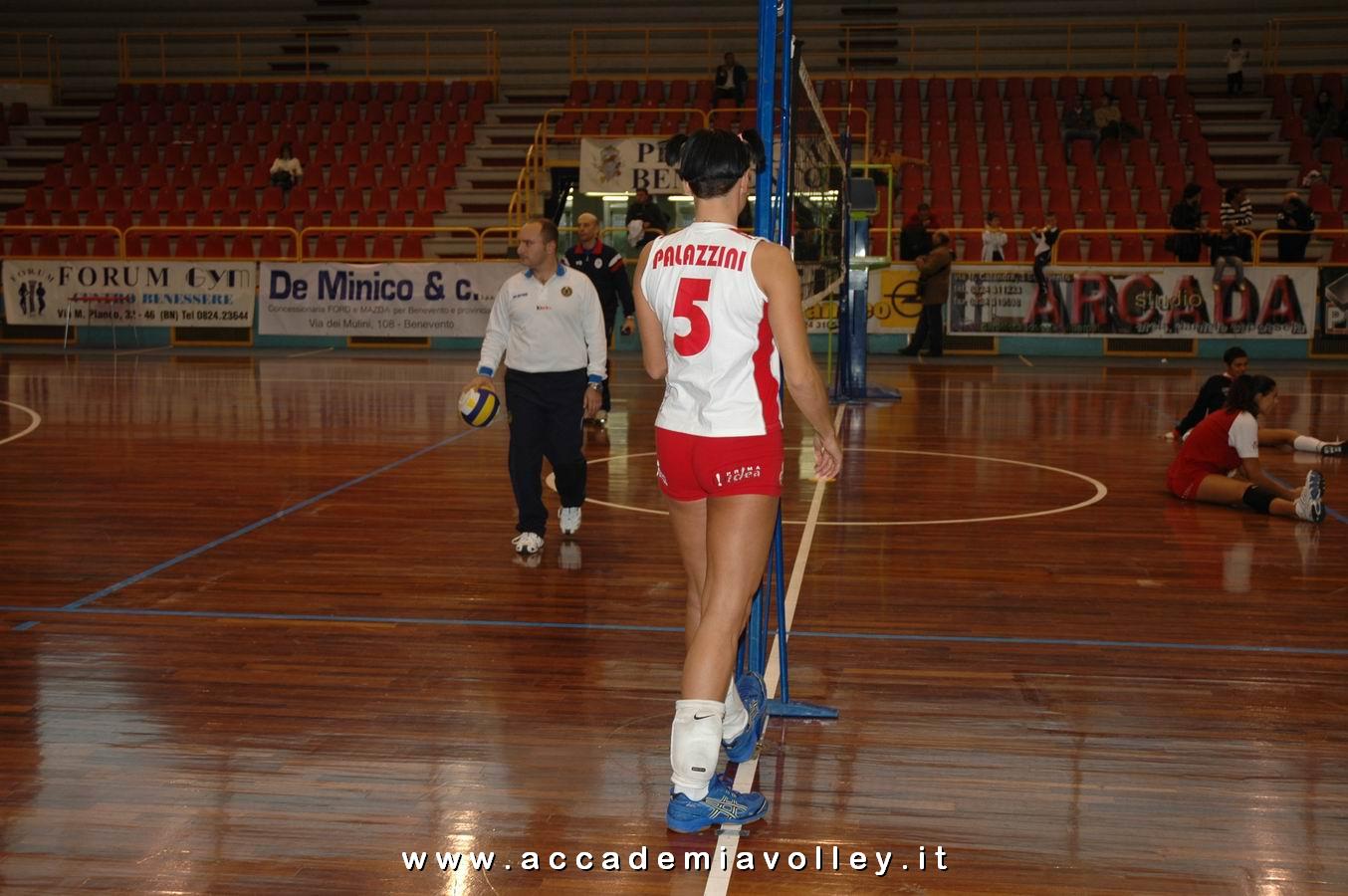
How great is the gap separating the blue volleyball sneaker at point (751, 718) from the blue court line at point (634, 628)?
142cm

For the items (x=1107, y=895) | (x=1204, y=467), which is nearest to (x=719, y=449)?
(x=1107, y=895)

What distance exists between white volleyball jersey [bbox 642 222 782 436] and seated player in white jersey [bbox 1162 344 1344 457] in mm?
7041

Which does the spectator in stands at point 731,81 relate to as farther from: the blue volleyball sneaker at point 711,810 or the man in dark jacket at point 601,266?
the blue volleyball sneaker at point 711,810

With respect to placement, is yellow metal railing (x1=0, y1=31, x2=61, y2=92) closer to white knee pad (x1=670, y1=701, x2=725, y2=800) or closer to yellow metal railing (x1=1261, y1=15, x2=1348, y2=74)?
yellow metal railing (x1=1261, y1=15, x2=1348, y2=74)

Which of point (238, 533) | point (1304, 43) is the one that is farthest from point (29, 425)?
point (1304, 43)

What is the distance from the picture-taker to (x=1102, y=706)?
4992mm

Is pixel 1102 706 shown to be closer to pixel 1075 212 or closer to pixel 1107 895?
pixel 1107 895

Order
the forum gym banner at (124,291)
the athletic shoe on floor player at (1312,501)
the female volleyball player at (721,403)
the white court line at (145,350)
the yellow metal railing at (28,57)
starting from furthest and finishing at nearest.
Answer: the yellow metal railing at (28,57) < the forum gym banner at (124,291) < the white court line at (145,350) < the athletic shoe on floor player at (1312,501) < the female volleyball player at (721,403)

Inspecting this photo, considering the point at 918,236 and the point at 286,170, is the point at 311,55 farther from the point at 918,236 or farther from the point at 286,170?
the point at 918,236

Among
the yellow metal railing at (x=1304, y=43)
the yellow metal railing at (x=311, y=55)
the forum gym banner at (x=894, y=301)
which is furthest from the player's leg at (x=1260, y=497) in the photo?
the yellow metal railing at (x=311, y=55)

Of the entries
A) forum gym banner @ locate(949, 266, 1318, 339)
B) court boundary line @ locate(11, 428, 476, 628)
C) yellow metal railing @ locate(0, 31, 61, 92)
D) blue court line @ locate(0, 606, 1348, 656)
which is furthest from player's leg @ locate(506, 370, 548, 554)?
yellow metal railing @ locate(0, 31, 61, 92)

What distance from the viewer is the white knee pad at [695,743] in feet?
12.4

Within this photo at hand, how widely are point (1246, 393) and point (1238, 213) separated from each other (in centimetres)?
1301

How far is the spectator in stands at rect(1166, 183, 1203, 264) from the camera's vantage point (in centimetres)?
2052
